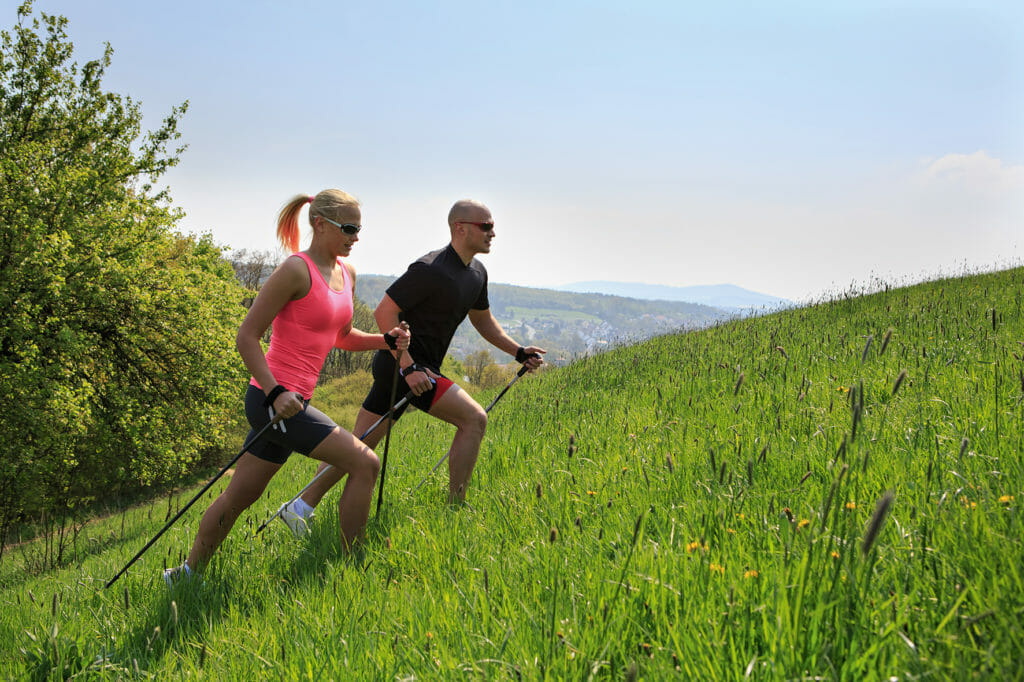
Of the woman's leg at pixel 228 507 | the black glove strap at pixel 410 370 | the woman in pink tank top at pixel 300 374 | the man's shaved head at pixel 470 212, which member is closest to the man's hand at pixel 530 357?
the black glove strap at pixel 410 370

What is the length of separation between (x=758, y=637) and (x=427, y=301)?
3717mm

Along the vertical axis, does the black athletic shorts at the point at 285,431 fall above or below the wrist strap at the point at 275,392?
below

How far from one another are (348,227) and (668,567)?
121 inches

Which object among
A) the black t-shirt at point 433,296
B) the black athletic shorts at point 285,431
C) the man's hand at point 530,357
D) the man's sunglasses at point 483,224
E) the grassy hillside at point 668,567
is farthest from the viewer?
the man's hand at point 530,357

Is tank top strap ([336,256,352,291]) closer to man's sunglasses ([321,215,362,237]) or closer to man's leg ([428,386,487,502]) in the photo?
man's sunglasses ([321,215,362,237])

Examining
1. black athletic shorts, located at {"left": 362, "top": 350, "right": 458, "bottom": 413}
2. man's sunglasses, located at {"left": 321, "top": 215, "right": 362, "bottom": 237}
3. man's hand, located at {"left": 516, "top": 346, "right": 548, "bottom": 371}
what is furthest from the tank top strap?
man's hand, located at {"left": 516, "top": 346, "right": 548, "bottom": 371}

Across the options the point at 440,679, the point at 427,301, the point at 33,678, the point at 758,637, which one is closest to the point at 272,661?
the point at 440,679

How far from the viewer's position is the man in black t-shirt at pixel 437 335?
4656 mm

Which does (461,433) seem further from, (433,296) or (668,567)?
(668,567)

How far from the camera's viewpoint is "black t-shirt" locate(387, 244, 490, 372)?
4934 millimetres

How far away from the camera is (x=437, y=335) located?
513cm

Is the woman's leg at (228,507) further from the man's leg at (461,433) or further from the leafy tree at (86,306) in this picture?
the leafy tree at (86,306)

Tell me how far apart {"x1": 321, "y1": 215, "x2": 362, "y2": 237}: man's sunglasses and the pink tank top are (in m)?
0.32

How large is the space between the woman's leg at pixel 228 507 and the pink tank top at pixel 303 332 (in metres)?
0.56
